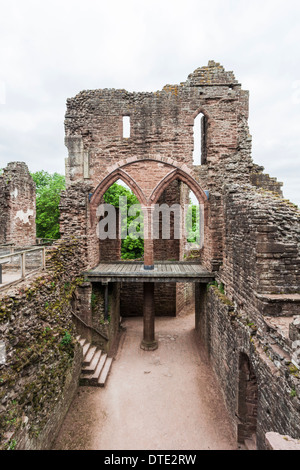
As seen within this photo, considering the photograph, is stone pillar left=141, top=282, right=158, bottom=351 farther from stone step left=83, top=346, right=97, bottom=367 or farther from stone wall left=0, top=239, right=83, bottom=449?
stone wall left=0, top=239, right=83, bottom=449

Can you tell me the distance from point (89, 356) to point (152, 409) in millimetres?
2589

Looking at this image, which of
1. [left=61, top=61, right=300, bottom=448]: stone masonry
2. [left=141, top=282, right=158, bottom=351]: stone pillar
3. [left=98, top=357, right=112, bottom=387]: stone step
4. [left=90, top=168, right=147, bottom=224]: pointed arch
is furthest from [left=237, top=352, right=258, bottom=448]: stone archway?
[left=90, top=168, right=147, bottom=224]: pointed arch

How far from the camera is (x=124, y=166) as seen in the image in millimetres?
9664

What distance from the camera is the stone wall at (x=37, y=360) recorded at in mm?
3973

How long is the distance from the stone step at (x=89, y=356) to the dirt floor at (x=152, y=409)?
0.71m

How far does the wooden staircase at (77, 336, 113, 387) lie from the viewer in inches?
284

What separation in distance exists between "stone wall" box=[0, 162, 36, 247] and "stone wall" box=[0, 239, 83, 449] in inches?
238

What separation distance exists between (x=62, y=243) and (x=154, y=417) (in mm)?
5589

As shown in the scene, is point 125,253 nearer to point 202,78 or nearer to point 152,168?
point 152,168

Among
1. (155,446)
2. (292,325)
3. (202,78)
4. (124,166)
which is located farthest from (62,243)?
(202,78)

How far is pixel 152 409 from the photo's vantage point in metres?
6.42

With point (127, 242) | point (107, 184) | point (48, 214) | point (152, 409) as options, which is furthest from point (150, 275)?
point (48, 214)

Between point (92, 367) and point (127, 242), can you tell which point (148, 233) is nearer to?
point (92, 367)

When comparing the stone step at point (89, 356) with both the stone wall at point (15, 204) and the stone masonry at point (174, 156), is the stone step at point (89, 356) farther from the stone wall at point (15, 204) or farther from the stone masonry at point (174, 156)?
the stone wall at point (15, 204)
